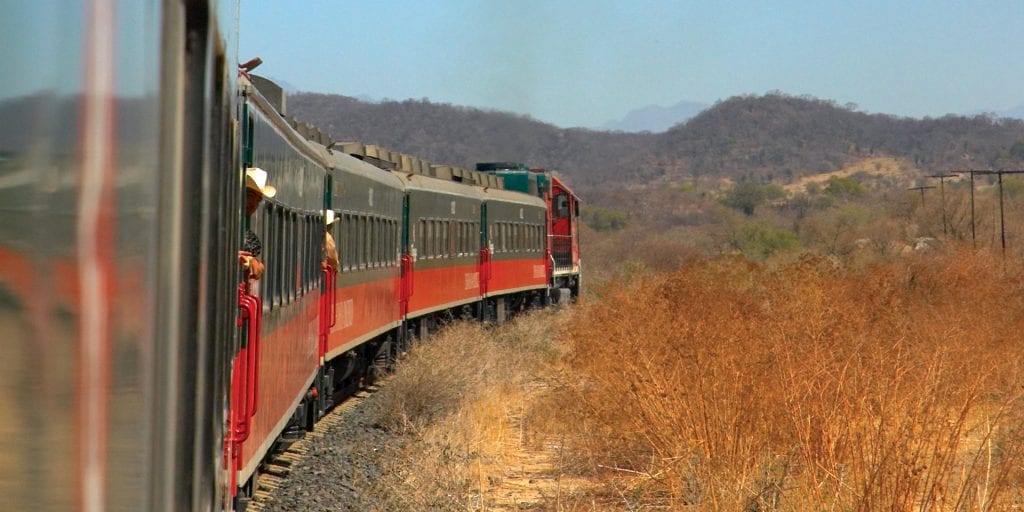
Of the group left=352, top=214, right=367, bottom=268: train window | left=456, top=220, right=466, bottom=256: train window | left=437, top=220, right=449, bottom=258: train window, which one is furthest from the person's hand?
left=456, top=220, right=466, bottom=256: train window

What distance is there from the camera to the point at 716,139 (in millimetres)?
163125

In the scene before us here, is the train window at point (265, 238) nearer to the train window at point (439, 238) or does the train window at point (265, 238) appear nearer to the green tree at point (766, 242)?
the train window at point (439, 238)

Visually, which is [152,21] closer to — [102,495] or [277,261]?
[102,495]

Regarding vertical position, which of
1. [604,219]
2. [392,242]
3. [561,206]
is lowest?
[392,242]

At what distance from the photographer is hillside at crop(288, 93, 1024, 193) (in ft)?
493

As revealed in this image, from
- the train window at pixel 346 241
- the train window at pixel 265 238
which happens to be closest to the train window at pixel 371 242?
the train window at pixel 346 241

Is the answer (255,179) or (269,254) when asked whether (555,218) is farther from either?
(255,179)

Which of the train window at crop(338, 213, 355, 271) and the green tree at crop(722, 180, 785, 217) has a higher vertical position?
the green tree at crop(722, 180, 785, 217)

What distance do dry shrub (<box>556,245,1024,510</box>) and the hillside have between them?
129532 millimetres

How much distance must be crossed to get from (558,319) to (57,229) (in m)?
29.1

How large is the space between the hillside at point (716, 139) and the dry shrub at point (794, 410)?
12953 centimetres

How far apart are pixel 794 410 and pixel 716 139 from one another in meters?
157

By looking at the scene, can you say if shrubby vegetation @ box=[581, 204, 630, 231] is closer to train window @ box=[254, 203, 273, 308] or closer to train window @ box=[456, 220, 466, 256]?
train window @ box=[456, 220, 466, 256]

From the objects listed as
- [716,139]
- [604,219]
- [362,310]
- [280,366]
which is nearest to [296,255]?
[280,366]
